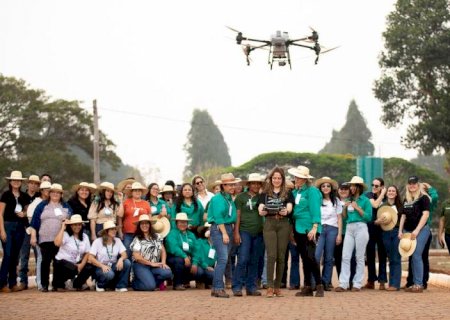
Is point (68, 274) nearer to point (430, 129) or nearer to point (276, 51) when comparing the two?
point (276, 51)

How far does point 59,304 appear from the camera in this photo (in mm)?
14078

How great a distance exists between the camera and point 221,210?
51.1ft

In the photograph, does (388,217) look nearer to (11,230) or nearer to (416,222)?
(416,222)

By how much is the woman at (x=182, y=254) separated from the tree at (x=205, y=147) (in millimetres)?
101541

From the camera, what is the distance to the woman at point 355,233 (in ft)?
56.4

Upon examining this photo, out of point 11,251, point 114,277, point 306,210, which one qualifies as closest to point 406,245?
point 306,210

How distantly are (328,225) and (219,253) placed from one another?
2420 millimetres

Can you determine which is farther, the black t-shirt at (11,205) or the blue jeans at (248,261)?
the black t-shirt at (11,205)

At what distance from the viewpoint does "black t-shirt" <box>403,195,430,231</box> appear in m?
16.9

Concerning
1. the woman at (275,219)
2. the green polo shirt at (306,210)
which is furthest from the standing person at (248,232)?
the green polo shirt at (306,210)

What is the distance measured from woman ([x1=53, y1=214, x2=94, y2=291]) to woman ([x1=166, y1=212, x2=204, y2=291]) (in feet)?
4.65

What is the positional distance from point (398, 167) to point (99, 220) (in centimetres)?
7252

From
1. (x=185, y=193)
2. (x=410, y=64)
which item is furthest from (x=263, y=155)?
(x=185, y=193)

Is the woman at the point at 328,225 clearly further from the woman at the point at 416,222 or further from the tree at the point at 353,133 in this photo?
the tree at the point at 353,133
